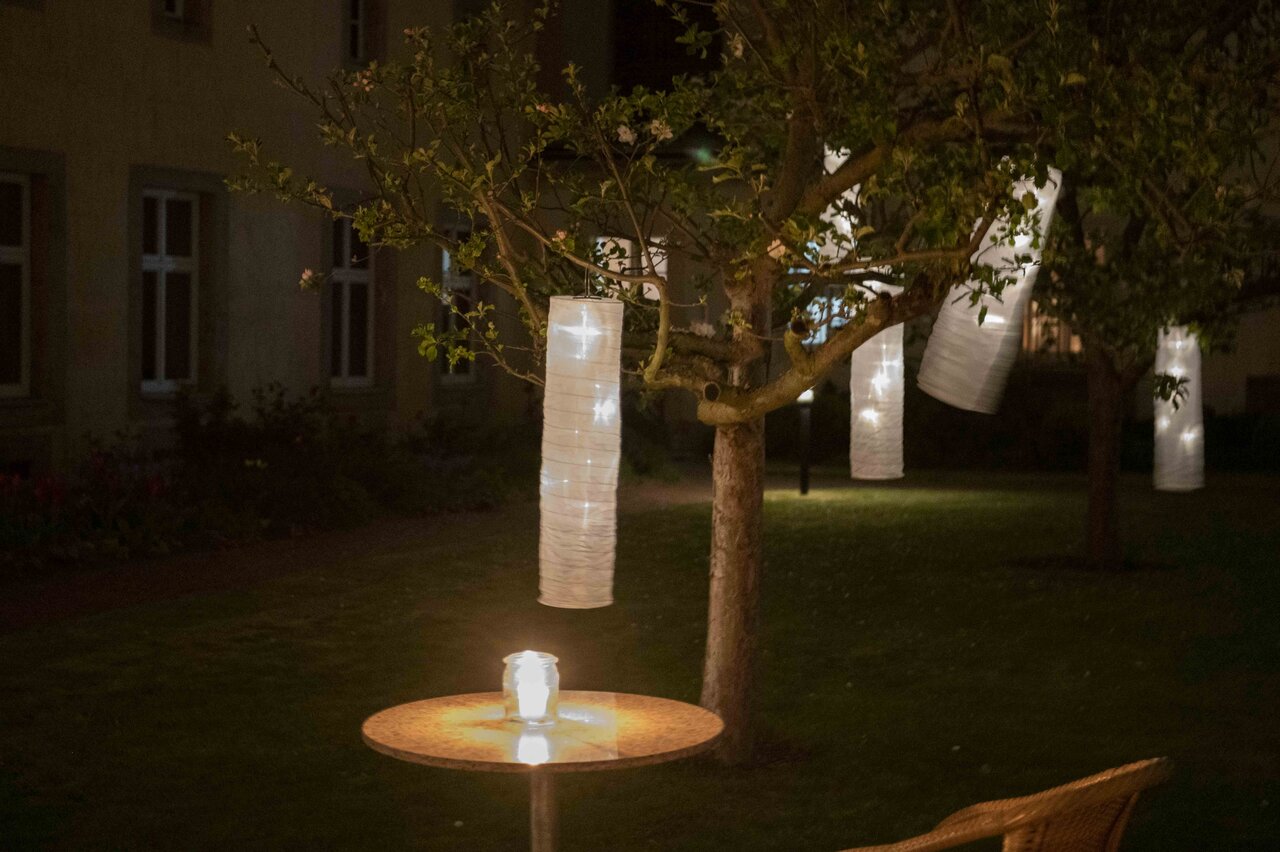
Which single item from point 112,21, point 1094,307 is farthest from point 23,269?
point 1094,307

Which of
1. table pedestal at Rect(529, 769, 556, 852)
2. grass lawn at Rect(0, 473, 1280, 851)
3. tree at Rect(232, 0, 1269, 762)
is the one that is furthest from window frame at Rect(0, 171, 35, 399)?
table pedestal at Rect(529, 769, 556, 852)

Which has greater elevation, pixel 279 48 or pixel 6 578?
pixel 279 48

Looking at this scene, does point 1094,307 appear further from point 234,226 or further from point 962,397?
point 234,226

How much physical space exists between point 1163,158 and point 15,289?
1126cm

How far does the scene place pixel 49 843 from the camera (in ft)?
20.9

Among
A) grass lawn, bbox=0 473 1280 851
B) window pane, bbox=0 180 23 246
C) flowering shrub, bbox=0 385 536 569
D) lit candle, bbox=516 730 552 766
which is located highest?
window pane, bbox=0 180 23 246

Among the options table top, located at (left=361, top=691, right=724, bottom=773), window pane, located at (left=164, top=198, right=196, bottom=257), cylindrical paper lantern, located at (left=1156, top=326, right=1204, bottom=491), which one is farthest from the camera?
window pane, located at (left=164, top=198, right=196, bottom=257)

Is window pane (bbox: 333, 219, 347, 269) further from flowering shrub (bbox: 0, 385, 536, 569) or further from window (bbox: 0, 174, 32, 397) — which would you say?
window (bbox: 0, 174, 32, 397)

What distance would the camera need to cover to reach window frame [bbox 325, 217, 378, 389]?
19703mm

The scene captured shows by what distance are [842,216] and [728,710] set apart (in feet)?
7.92

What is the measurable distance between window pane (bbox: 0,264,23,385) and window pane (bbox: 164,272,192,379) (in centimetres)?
195

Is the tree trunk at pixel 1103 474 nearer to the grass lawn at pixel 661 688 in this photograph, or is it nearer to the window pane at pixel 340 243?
the grass lawn at pixel 661 688

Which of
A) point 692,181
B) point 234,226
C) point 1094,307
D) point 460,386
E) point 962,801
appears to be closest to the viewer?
point 962,801

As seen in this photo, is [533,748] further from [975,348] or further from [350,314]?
[350,314]
